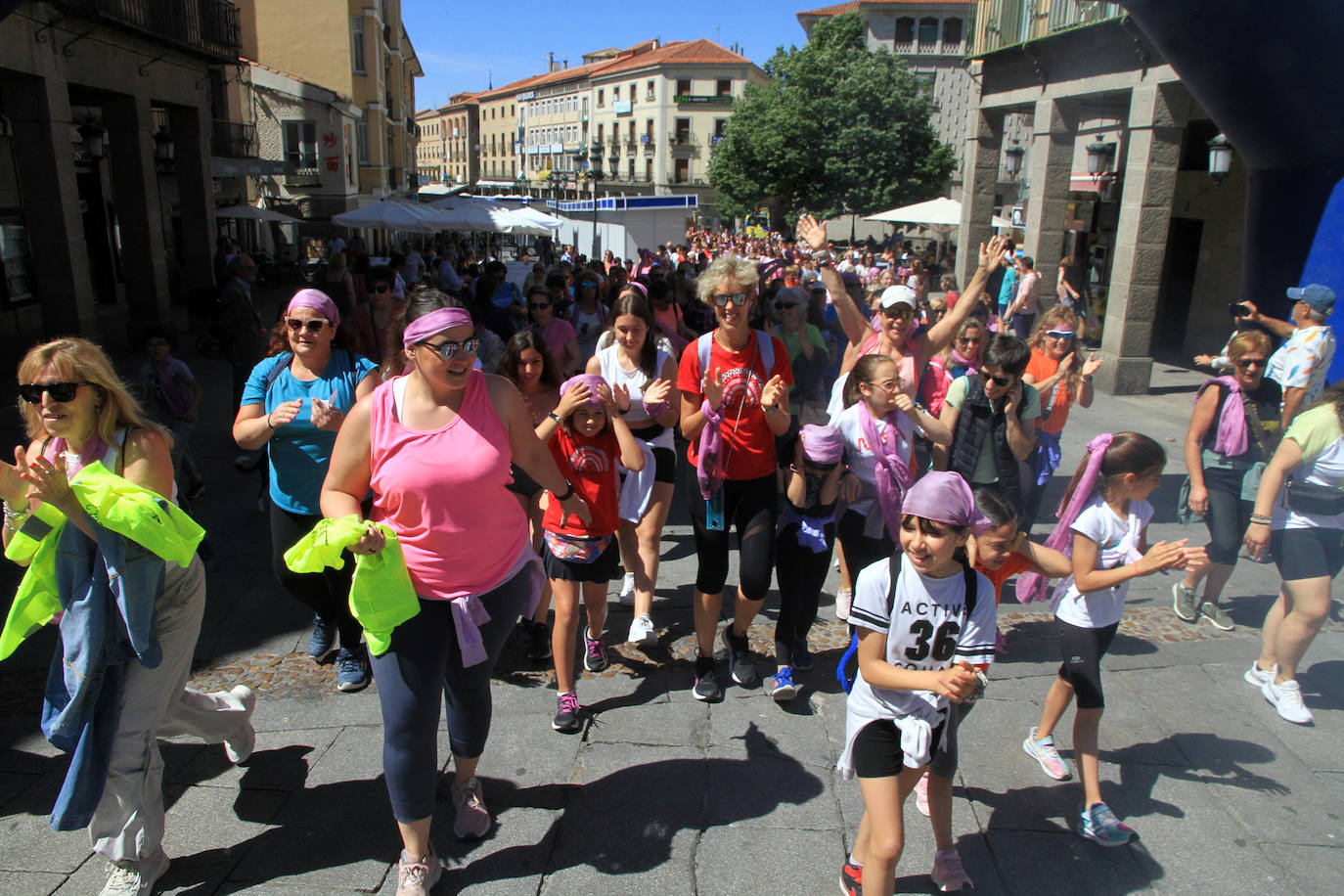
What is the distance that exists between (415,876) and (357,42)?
124 ft

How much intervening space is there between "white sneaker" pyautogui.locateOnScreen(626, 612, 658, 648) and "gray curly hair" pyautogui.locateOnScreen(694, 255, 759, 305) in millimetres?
1600

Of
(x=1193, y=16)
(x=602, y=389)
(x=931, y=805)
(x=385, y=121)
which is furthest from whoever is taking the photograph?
(x=385, y=121)

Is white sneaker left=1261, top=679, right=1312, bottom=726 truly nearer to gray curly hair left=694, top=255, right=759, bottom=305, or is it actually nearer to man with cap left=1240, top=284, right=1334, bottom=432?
man with cap left=1240, top=284, right=1334, bottom=432

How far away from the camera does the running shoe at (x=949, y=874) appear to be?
8.84 ft

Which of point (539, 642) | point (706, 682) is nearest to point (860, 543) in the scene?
point (706, 682)

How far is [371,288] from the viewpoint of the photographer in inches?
277

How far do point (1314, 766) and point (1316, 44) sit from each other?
4.34 metres

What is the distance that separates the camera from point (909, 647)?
2.54 m

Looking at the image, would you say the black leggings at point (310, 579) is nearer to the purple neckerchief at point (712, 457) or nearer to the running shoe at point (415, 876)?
the running shoe at point (415, 876)

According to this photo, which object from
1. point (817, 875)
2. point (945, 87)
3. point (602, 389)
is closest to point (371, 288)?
point (602, 389)

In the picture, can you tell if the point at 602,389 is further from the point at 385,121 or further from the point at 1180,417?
the point at 385,121

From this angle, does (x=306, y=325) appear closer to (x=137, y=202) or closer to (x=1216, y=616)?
(x=1216, y=616)

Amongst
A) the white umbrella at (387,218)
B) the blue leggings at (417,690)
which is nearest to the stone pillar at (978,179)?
the white umbrella at (387,218)

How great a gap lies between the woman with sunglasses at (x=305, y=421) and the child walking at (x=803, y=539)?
1.84 m
